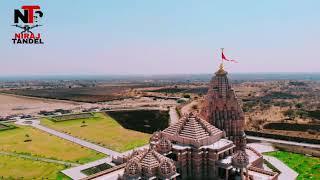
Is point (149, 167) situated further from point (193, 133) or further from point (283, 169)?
point (283, 169)

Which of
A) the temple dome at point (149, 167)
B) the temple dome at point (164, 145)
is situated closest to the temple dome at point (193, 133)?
the temple dome at point (164, 145)

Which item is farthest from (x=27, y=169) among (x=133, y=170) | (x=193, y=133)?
(x=193, y=133)

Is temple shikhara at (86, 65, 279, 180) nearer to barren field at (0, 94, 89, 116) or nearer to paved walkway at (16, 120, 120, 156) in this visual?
paved walkway at (16, 120, 120, 156)

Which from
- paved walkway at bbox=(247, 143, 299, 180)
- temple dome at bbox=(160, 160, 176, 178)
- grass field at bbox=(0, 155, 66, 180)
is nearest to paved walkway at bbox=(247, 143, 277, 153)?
paved walkway at bbox=(247, 143, 299, 180)

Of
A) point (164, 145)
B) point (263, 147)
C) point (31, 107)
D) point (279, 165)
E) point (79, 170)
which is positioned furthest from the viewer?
point (31, 107)

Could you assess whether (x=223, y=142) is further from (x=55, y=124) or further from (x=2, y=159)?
(x=55, y=124)

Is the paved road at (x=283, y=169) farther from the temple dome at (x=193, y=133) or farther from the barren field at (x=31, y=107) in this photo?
the barren field at (x=31, y=107)
